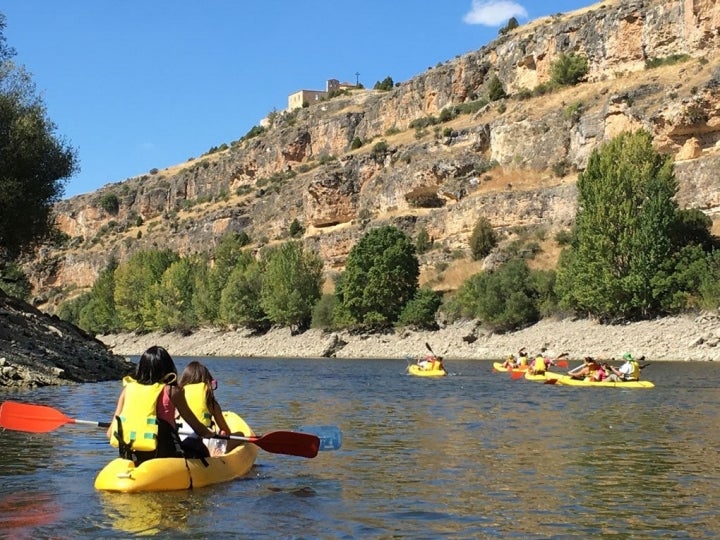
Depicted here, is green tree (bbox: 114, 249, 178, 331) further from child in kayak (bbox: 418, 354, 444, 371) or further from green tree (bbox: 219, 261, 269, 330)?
child in kayak (bbox: 418, 354, 444, 371)

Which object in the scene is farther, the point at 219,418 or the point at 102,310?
the point at 102,310

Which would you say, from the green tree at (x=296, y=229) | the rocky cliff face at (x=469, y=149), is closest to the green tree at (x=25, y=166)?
the rocky cliff face at (x=469, y=149)

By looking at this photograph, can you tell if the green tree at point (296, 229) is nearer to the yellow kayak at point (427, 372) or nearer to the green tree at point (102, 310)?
the green tree at point (102, 310)

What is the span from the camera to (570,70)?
79062 mm

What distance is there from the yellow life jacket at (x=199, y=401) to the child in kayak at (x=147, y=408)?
0.99 meters

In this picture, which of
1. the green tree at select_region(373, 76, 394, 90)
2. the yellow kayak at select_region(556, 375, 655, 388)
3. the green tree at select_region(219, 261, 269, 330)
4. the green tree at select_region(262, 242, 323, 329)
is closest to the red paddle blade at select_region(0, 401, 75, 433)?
the yellow kayak at select_region(556, 375, 655, 388)

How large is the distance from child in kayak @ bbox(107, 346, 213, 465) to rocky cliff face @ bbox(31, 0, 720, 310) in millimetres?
51364

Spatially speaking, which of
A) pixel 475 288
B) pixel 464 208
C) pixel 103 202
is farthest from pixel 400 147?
pixel 103 202

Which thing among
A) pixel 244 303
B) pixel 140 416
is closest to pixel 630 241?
pixel 244 303

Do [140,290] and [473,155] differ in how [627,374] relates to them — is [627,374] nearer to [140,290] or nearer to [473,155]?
[473,155]

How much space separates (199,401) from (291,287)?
58870 mm

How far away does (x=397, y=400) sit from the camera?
2298cm

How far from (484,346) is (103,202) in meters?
94.9

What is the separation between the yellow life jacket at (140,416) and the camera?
921 cm
